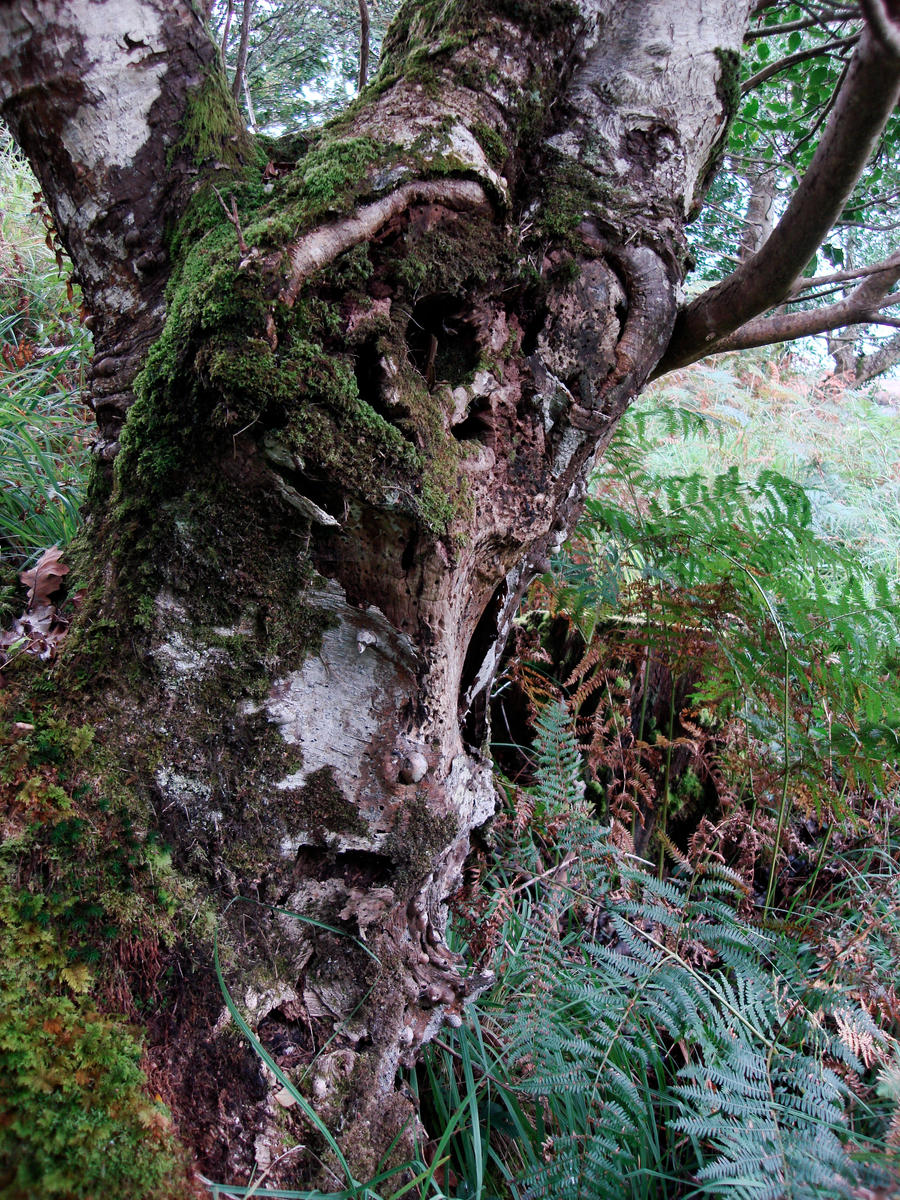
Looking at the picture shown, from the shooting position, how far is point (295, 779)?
1.40 meters

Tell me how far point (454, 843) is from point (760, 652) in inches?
53.3

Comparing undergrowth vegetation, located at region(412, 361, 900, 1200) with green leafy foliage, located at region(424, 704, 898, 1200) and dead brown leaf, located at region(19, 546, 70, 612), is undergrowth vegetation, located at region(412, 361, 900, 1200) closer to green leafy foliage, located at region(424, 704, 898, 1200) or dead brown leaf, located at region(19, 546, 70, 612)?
green leafy foliage, located at region(424, 704, 898, 1200)

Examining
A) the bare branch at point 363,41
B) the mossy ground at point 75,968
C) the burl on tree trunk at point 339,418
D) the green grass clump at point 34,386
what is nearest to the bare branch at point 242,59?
the bare branch at point 363,41

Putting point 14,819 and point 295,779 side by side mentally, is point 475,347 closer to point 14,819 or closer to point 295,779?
point 295,779

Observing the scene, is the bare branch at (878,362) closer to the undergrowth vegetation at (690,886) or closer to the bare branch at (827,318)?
the undergrowth vegetation at (690,886)

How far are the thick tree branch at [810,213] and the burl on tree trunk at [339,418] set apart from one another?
175mm

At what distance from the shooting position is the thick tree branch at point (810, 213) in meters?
1.20

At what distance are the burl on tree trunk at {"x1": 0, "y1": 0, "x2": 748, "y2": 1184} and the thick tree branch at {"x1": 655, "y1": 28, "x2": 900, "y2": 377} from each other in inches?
6.9

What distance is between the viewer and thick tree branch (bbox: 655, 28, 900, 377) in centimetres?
120

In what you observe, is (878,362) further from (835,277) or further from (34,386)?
(34,386)

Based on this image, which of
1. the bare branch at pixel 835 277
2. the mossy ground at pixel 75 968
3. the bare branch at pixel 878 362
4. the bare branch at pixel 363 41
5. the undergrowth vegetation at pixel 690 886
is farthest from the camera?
the bare branch at pixel 878 362

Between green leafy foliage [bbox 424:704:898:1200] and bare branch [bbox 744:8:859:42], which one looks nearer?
green leafy foliage [bbox 424:704:898:1200]

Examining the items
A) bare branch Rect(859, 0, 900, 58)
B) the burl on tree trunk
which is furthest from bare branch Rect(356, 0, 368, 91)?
bare branch Rect(859, 0, 900, 58)

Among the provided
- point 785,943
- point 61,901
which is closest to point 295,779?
point 61,901
